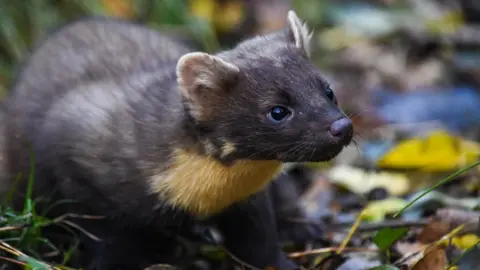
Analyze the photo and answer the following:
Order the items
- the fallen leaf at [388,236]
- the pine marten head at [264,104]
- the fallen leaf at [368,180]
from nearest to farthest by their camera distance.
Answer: the pine marten head at [264,104], the fallen leaf at [388,236], the fallen leaf at [368,180]

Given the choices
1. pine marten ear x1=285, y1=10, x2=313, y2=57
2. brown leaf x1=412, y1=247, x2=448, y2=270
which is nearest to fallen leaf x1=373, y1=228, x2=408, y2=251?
brown leaf x1=412, y1=247, x2=448, y2=270

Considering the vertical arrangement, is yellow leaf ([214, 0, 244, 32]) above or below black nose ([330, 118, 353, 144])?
above

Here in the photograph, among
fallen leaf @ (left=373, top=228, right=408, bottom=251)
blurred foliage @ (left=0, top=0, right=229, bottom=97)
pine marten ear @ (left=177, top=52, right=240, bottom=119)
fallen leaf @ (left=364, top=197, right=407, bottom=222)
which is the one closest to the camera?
pine marten ear @ (left=177, top=52, right=240, bottom=119)

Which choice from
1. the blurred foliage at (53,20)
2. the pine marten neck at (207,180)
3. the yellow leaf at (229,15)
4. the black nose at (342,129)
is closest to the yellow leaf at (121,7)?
the blurred foliage at (53,20)

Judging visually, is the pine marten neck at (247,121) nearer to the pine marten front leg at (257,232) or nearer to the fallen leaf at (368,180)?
the pine marten front leg at (257,232)

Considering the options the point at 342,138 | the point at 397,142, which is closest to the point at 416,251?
the point at 342,138

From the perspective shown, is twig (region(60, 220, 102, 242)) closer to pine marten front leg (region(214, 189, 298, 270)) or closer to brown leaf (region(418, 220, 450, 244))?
pine marten front leg (region(214, 189, 298, 270))

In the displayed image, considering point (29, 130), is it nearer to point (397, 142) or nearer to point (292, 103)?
point (292, 103)

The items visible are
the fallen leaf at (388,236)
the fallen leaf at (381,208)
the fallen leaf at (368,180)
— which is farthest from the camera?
the fallen leaf at (368,180)
